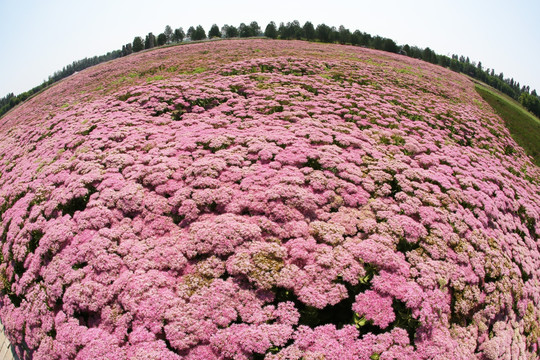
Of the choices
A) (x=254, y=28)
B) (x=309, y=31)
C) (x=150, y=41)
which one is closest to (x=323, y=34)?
(x=309, y=31)

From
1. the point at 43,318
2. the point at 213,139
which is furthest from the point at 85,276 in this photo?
the point at 213,139

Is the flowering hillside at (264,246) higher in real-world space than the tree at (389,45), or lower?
lower

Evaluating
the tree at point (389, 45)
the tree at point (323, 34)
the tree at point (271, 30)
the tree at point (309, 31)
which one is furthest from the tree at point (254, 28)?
the tree at point (389, 45)

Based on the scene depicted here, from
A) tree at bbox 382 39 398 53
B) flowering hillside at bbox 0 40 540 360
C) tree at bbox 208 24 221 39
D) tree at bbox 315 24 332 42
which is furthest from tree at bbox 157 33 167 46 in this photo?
flowering hillside at bbox 0 40 540 360

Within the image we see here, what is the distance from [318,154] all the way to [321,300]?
590 centimetres

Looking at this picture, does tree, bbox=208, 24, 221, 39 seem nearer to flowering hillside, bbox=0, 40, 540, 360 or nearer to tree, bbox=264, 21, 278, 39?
tree, bbox=264, 21, 278, 39

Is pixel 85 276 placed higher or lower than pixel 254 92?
lower

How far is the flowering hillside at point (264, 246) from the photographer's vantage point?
529 centimetres

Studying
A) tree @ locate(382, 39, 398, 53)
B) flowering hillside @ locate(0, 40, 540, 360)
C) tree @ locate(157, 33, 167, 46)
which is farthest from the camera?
tree @ locate(157, 33, 167, 46)

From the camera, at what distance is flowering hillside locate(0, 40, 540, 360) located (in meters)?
5.29

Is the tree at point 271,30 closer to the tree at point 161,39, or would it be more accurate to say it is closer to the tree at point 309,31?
the tree at point 309,31

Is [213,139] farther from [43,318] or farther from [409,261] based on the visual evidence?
[409,261]

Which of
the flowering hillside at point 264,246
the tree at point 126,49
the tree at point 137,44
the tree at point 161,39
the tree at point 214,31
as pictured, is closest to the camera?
the flowering hillside at point 264,246

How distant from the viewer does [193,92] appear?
56.8 feet
